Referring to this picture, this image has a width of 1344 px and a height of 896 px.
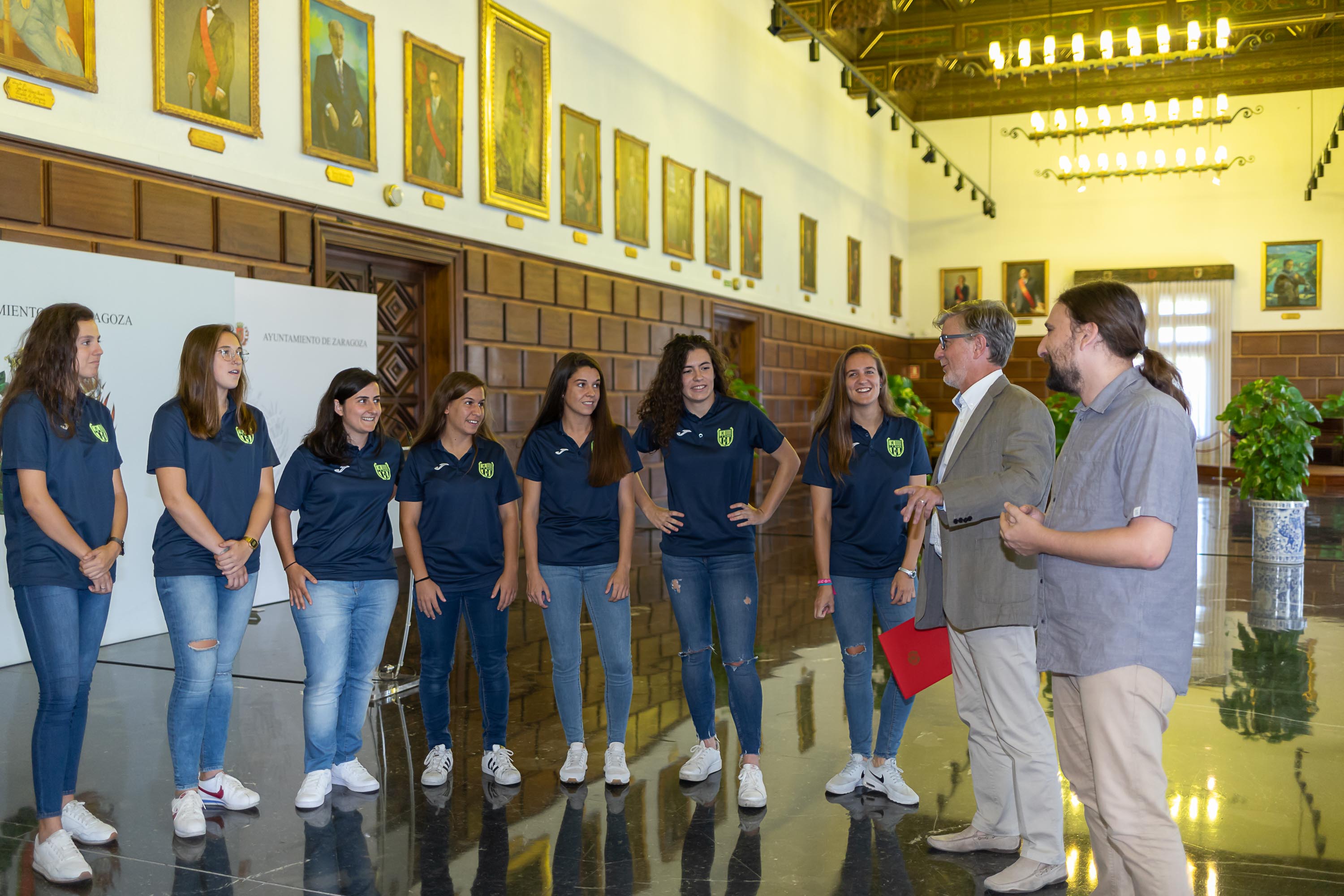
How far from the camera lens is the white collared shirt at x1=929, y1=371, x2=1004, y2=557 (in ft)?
10.2

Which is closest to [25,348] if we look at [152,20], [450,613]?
[450,613]

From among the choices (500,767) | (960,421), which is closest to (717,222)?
(500,767)

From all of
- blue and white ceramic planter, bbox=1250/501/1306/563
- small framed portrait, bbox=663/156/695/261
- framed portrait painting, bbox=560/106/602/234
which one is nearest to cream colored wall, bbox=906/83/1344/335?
small framed portrait, bbox=663/156/695/261

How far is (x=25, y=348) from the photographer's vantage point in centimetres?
321

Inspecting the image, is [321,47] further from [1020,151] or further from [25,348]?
[1020,151]

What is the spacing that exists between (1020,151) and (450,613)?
21.2 metres

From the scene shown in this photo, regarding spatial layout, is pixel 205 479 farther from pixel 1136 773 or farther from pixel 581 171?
pixel 581 171

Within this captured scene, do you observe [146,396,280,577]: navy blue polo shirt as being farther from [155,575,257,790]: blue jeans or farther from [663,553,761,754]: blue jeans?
[663,553,761,754]: blue jeans

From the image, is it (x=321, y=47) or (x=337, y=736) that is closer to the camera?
(x=337, y=736)

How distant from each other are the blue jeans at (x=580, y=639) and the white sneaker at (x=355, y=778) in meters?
0.74

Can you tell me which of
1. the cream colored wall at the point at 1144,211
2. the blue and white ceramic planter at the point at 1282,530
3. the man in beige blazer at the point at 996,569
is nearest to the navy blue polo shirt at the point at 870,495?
the man in beige blazer at the point at 996,569

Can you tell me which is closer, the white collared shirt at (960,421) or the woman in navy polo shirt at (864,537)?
the white collared shirt at (960,421)

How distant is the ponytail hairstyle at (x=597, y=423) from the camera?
3871mm

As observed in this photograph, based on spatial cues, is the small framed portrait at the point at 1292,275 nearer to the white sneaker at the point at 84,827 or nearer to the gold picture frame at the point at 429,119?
the gold picture frame at the point at 429,119
